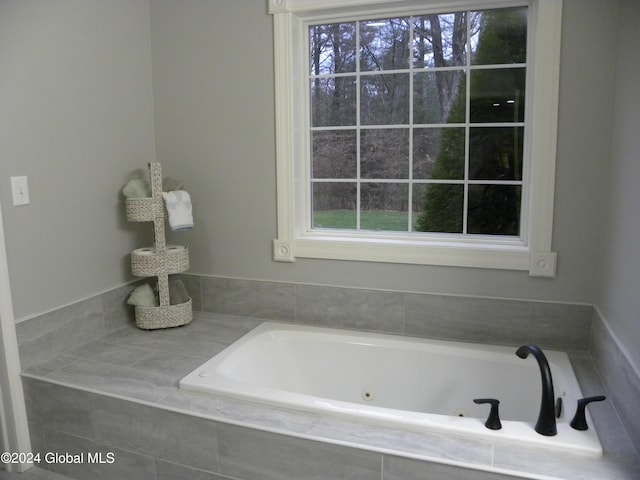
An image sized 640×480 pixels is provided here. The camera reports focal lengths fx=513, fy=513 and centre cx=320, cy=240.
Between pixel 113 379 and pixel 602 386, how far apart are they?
195cm

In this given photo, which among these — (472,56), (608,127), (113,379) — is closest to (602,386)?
(608,127)

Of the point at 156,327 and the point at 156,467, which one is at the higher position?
the point at 156,327

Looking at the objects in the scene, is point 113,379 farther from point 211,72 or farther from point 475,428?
point 211,72

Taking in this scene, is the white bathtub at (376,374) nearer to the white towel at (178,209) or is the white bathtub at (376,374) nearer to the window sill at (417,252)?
the window sill at (417,252)

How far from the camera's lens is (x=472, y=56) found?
247 cm

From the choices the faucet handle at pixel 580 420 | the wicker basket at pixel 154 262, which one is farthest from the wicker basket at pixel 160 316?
the faucet handle at pixel 580 420

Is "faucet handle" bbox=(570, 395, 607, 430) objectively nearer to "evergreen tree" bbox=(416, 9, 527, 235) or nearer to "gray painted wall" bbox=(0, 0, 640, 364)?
"gray painted wall" bbox=(0, 0, 640, 364)

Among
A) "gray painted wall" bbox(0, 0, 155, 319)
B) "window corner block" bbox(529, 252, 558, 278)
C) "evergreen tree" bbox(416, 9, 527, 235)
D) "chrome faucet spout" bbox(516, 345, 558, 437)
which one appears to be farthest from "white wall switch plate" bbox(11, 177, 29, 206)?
"window corner block" bbox(529, 252, 558, 278)

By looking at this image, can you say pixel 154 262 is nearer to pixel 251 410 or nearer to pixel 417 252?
pixel 251 410

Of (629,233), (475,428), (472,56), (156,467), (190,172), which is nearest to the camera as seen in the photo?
(475,428)

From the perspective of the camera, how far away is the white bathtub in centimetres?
199

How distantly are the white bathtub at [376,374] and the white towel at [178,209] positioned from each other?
664 millimetres

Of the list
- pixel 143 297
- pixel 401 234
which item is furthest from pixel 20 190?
pixel 401 234

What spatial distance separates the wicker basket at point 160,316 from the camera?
8.71ft
